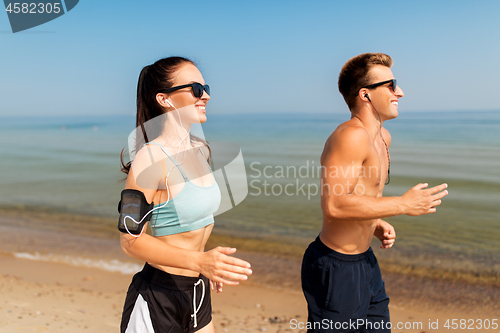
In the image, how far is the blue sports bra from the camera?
88.0 inches

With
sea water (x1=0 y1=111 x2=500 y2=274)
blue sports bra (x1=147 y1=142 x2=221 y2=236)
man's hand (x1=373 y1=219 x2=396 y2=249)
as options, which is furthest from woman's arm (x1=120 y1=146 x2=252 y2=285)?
sea water (x1=0 y1=111 x2=500 y2=274)

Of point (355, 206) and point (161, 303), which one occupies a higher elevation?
point (355, 206)

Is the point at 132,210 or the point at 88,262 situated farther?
the point at 88,262

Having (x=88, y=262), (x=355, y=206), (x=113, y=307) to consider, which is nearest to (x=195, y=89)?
(x=355, y=206)

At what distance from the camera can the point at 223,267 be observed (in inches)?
70.9

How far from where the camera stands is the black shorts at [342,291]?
2.70 meters

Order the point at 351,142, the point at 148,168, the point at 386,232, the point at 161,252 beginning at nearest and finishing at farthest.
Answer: the point at 161,252 < the point at 148,168 < the point at 351,142 < the point at 386,232

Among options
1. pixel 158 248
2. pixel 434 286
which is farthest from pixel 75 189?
pixel 158 248

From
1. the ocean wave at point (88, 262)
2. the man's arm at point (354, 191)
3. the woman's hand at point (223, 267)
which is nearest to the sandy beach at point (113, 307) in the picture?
the ocean wave at point (88, 262)

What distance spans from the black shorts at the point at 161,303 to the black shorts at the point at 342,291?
86 centimetres

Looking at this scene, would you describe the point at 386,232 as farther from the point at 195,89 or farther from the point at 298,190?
the point at 298,190

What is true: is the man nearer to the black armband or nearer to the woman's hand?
the woman's hand

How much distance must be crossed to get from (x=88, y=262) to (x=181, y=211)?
16.4 ft

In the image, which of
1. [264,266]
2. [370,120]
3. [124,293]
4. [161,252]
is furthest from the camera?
[264,266]
